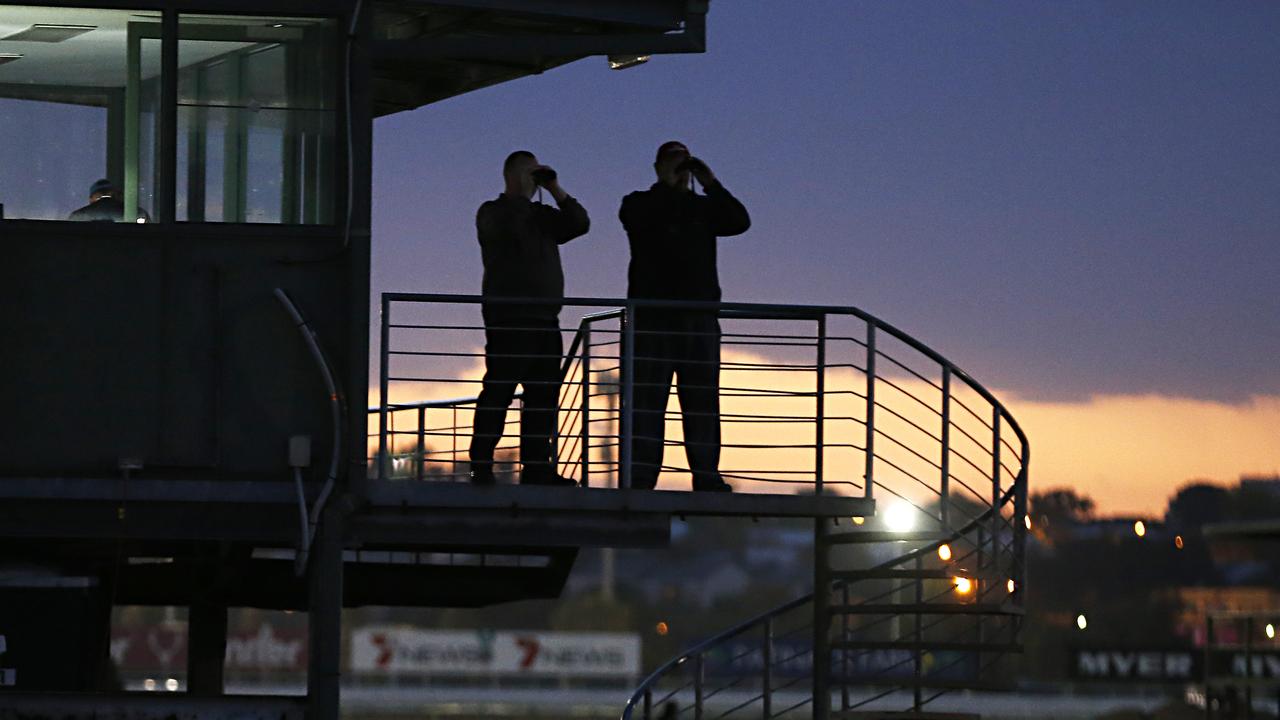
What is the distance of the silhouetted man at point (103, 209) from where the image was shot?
436 inches

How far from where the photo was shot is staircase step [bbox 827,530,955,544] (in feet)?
39.5

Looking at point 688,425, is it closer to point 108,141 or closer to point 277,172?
point 277,172

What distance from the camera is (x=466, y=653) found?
323 ft

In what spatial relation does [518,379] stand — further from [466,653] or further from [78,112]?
[466,653]

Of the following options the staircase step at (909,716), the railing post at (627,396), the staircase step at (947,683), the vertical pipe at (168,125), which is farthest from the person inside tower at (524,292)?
the staircase step at (909,716)

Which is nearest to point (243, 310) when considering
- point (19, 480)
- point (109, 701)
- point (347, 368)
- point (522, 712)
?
point (347, 368)

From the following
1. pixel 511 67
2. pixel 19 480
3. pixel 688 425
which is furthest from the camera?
pixel 511 67

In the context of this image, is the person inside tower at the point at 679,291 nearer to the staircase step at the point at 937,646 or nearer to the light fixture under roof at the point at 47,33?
the staircase step at the point at 937,646

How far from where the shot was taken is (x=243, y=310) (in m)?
11.1

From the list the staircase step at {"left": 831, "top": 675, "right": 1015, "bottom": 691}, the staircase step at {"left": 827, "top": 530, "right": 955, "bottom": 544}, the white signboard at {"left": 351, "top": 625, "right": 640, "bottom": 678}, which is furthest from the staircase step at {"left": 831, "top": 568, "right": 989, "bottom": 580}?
the white signboard at {"left": 351, "top": 625, "right": 640, "bottom": 678}

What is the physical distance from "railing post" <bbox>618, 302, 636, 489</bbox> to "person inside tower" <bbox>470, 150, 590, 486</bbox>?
380mm

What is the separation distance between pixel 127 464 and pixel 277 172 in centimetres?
166

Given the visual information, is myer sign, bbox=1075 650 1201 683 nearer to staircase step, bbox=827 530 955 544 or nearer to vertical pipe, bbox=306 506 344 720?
staircase step, bbox=827 530 955 544

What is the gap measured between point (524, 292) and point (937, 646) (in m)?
3.23
